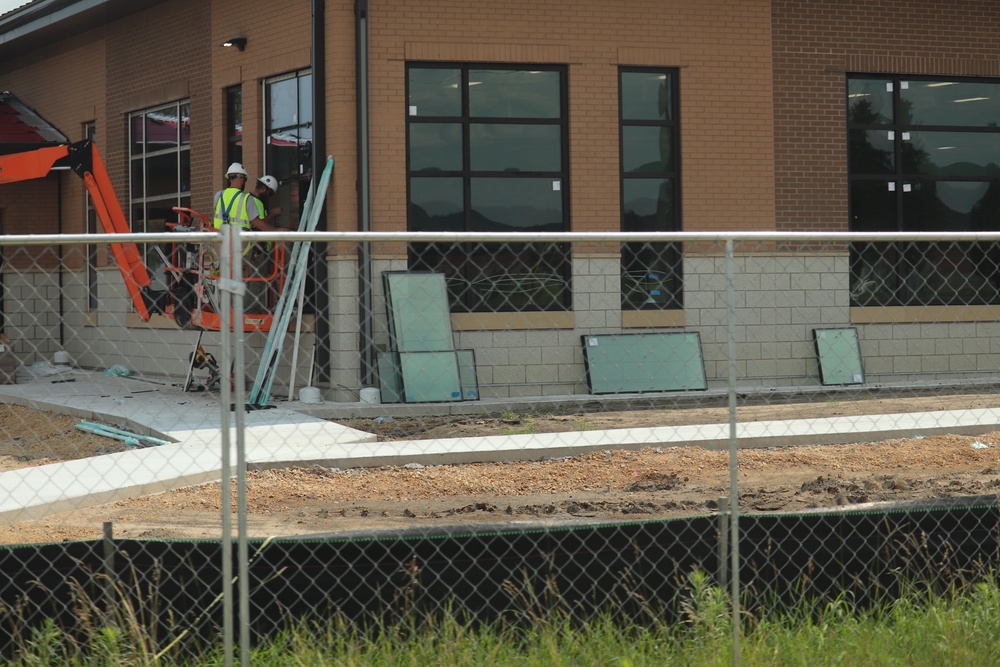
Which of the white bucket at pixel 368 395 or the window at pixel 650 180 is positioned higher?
the window at pixel 650 180

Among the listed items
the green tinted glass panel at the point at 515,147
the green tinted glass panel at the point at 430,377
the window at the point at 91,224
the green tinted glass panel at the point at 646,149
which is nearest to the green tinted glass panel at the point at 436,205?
the green tinted glass panel at the point at 515,147

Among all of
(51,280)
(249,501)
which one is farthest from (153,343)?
(249,501)

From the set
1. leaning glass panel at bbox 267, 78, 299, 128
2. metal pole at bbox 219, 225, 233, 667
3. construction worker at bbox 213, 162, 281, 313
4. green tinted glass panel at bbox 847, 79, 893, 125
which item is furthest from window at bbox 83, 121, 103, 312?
metal pole at bbox 219, 225, 233, 667

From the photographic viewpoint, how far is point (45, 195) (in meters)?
21.5

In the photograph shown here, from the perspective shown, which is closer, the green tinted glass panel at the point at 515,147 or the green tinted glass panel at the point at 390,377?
the green tinted glass panel at the point at 390,377

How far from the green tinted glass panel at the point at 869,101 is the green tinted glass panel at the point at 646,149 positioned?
2.72 meters

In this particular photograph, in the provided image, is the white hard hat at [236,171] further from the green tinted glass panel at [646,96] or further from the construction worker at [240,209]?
the green tinted glass panel at [646,96]

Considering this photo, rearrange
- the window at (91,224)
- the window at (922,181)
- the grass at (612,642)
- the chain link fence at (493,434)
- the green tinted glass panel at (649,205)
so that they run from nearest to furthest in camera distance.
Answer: the grass at (612,642)
the chain link fence at (493,434)
the green tinted glass panel at (649,205)
the window at (922,181)
the window at (91,224)

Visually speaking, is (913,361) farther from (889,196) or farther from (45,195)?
(45,195)

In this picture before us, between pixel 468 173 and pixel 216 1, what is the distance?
4830mm

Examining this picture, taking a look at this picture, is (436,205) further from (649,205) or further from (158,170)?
(158,170)

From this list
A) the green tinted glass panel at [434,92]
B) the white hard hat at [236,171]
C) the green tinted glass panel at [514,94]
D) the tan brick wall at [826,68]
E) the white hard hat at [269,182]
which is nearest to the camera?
the green tinted glass panel at [434,92]

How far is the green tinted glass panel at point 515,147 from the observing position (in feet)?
49.9

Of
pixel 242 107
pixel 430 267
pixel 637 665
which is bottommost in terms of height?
pixel 637 665
